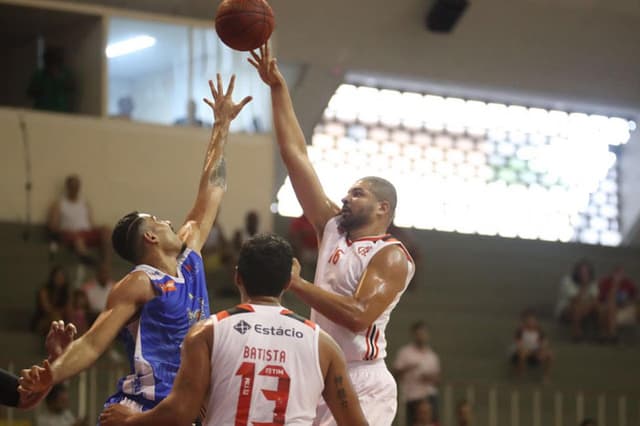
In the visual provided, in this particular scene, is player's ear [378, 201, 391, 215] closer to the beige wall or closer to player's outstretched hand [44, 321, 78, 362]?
player's outstretched hand [44, 321, 78, 362]

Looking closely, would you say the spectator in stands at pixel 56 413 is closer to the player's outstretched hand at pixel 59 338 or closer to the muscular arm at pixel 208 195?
the muscular arm at pixel 208 195

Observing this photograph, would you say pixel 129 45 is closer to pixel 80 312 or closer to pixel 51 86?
pixel 51 86

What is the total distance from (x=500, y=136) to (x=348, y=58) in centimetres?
316

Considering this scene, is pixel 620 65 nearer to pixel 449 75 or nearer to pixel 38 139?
pixel 449 75

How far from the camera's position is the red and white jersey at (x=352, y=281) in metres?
6.66

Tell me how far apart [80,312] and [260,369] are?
27.3 feet

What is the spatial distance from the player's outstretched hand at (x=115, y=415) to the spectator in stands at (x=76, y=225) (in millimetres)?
9825

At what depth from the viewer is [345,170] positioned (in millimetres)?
19016

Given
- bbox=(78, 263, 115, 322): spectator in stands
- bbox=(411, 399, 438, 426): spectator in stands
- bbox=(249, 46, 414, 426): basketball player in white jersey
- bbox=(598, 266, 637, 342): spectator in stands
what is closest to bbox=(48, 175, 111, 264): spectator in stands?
bbox=(78, 263, 115, 322): spectator in stands

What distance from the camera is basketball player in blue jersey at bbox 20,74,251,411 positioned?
18.7 ft

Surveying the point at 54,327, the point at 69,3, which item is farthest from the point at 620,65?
the point at 54,327

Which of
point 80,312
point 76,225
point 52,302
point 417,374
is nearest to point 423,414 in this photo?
point 417,374

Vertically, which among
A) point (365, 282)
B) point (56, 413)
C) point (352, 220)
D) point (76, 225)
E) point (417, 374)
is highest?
point (76, 225)

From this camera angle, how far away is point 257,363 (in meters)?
5.00
